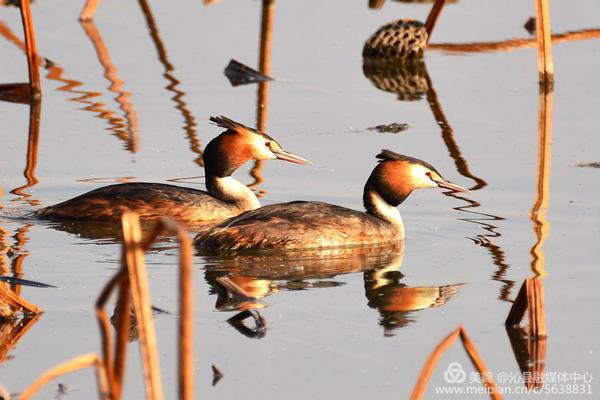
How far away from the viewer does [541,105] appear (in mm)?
14359

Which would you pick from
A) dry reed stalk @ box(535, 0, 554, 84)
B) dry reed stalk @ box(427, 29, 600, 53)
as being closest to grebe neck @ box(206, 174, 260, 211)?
dry reed stalk @ box(535, 0, 554, 84)

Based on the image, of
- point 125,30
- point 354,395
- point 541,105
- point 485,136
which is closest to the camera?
point 354,395

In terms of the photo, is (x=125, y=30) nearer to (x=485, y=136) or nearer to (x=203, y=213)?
(x=485, y=136)

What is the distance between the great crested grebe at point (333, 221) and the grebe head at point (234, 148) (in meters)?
1.26

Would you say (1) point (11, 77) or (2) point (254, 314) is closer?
(2) point (254, 314)

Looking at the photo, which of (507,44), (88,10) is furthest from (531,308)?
(88,10)

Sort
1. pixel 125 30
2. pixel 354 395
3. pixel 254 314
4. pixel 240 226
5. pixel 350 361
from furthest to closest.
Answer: pixel 125 30 → pixel 240 226 → pixel 254 314 → pixel 350 361 → pixel 354 395

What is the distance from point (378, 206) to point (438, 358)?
503cm

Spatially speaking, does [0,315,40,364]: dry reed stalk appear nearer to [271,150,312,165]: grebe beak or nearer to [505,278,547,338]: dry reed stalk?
[505,278,547,338]: dry reed stalk

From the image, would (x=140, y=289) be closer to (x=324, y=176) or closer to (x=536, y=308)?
(x=536, y=308)

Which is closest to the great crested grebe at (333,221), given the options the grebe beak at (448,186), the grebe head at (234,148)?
→ the grebe beak at (448,186)

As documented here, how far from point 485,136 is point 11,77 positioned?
18.3 feet

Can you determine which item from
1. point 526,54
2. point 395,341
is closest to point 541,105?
point 526,54

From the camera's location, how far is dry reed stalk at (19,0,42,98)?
13.7 metres
